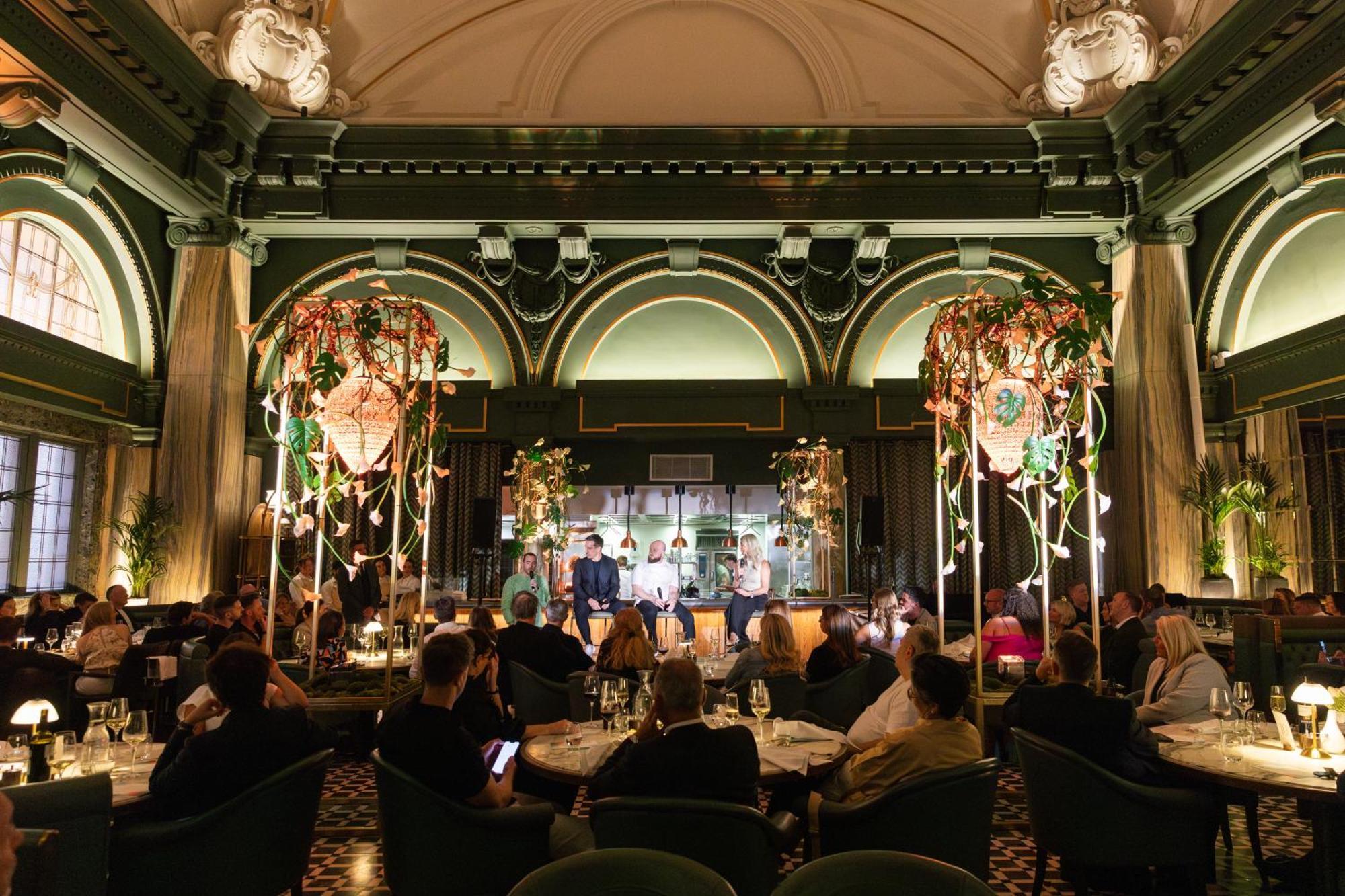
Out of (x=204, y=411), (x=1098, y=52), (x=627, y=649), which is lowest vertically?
(x=627, y=649)

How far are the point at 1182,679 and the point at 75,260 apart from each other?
10.6 meters

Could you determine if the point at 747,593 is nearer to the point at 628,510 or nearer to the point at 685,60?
the point at 628,510

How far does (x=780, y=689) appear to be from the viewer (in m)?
5.50

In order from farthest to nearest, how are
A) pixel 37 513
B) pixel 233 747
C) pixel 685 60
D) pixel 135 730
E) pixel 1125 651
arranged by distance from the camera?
pixel 685 60, pixel 37 513, pixel 1125 651, pixel 135 730, pixel 233 747

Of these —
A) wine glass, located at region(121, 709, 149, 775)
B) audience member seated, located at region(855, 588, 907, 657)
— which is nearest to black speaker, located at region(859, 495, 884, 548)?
audience member seated, located at region(855, 588, 907, 657)

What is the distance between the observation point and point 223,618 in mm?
6887

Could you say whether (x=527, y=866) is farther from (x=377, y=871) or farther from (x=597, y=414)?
(x=597, y=414)

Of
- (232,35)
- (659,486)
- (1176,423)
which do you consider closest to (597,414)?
(659,486)

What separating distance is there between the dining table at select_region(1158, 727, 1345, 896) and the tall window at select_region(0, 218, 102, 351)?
32.5ft

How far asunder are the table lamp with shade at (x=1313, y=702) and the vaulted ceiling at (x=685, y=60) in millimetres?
8465

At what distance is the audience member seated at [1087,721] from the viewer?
375 centimetres

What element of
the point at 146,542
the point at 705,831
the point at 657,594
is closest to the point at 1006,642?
the point at 657,594

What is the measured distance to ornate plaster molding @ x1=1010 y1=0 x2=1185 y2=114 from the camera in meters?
10.2

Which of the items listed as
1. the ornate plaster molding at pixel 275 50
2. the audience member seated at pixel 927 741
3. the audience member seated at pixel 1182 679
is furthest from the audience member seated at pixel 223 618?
the ornate plaster molding at pixel 275 50
